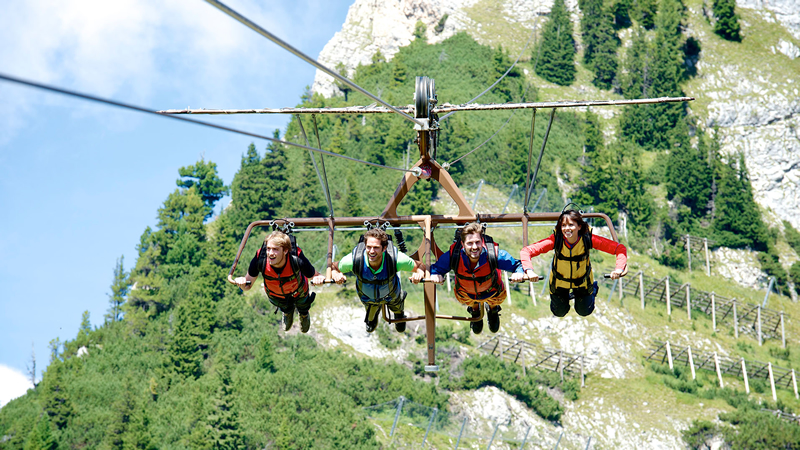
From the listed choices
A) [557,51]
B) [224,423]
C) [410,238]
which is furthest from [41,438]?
[557,51]

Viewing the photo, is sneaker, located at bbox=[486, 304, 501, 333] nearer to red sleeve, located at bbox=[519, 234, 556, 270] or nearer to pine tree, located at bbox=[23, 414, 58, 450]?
red sleeve, located at bbox=[519, 234, 556, 270]

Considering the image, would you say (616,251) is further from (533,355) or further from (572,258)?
(533,355)

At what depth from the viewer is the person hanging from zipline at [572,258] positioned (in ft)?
28.5

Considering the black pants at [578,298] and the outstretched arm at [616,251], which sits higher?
the outstretched arm at [616,251]

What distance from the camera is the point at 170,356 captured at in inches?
1324

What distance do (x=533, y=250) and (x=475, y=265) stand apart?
0.87 metres

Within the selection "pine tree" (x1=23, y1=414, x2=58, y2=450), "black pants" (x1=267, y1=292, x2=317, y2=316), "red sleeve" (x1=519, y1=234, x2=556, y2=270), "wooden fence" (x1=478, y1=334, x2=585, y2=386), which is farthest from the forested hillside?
"red sleeve" (x1=519, y1=234, x2=556, y2=270)

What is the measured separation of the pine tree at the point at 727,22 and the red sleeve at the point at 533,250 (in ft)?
243

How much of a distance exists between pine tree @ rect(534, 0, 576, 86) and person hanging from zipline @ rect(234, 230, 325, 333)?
65.1 meters

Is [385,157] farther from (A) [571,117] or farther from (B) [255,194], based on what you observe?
(A) [571,117]

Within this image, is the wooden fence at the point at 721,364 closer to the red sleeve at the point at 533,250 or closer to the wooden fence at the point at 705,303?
the wooden fence at the point at 705,303

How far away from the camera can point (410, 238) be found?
4331 centimetres

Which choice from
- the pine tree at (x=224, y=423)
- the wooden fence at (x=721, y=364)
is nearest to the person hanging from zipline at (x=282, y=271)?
the pine tree at (x=224, y=423)

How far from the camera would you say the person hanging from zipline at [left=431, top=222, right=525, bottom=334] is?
29.7 ft
